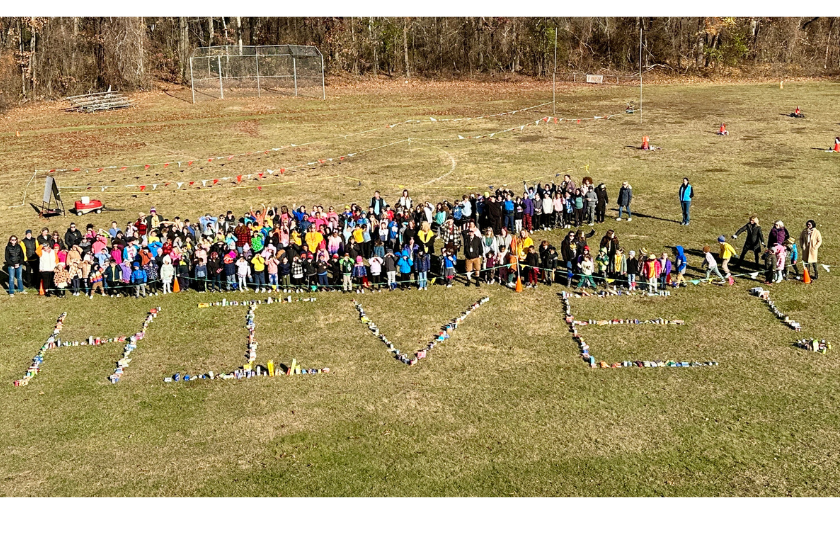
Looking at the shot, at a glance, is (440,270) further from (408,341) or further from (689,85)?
(689,85)

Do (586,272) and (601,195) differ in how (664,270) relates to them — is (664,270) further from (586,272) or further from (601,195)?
(601,195)

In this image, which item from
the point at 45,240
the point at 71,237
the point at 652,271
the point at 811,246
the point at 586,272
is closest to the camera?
the point at 652,271

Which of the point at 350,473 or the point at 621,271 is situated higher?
the point at 621,271

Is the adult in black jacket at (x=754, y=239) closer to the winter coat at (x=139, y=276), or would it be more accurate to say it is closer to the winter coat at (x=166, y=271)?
the winter coat at (x=166, y=271)

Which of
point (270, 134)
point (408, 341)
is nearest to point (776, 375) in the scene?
point (408, 341)

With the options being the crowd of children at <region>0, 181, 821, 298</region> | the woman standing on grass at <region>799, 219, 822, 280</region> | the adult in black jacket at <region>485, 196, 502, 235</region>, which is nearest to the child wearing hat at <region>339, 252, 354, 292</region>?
the crowd of children at <region>0, 181, 821, 298</region>

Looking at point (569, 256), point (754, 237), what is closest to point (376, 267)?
point (569, 256)

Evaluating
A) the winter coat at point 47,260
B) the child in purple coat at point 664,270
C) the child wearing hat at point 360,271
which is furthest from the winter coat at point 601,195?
the winter coat at point 47,260
